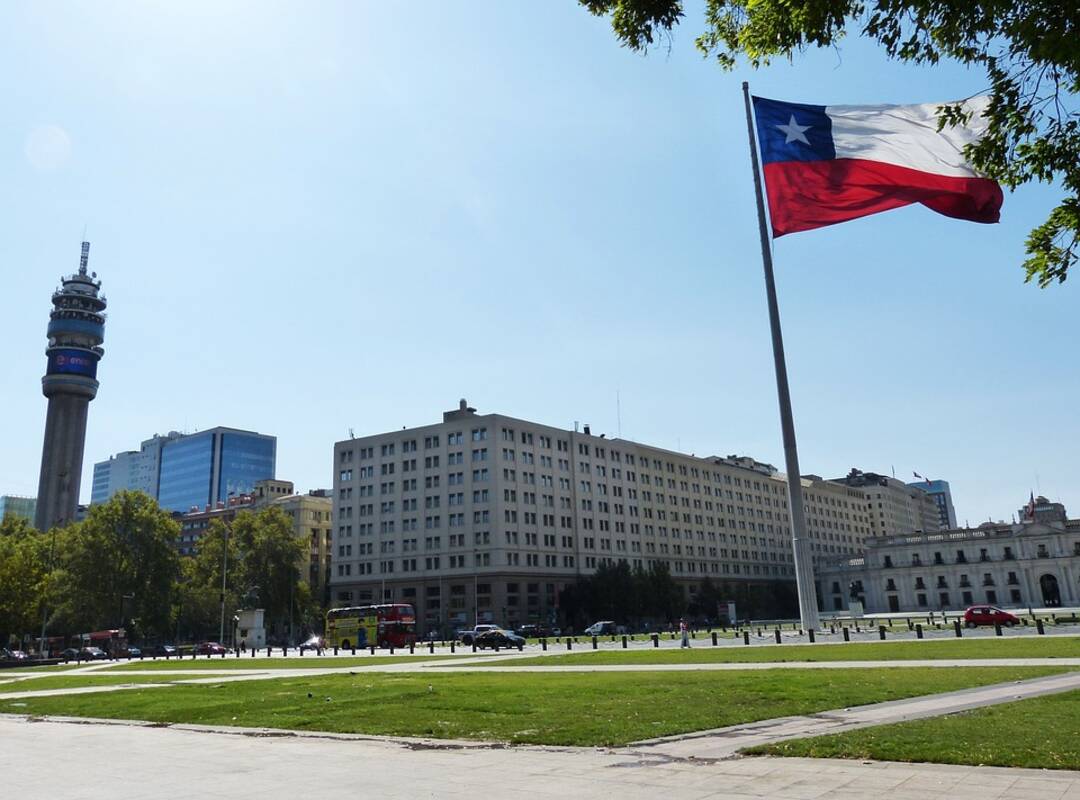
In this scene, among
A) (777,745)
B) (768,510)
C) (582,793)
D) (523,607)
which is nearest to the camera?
(582,793)

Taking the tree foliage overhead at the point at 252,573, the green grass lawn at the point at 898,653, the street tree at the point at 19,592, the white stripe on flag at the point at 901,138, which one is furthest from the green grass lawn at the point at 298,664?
the tree foliage overhead at the point at 252,573

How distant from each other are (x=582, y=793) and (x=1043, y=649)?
2752 centimetres

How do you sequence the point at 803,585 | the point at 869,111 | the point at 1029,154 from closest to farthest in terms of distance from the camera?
the point at 1029,154, the point at 869,111, the point at 803,585

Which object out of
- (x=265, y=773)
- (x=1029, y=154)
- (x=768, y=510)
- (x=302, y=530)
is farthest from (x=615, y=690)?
(x=768, y=510)

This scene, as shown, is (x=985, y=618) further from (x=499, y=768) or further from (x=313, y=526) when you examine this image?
(x=313, y=526)

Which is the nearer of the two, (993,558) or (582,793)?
(582,793)

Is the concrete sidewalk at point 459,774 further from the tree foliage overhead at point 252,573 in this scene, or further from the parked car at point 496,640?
the tree foliage overhead at point 252,573

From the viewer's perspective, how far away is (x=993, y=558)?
432 ft

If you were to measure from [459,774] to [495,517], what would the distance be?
104 meters

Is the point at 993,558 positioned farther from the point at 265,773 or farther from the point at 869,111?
the point at 265,773

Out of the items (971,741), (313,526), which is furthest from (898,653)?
(313,526)

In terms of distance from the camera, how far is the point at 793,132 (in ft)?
89.8

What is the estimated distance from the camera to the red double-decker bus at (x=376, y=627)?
78562mm

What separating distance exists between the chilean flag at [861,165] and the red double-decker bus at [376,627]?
60.7 meters
